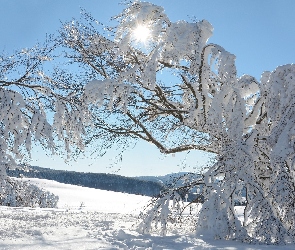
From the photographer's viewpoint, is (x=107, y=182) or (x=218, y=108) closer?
(x=218, y=108)

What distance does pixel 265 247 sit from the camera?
4617 millimetres

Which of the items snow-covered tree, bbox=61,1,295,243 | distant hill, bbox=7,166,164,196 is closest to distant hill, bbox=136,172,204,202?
snow-covered tree, bbox=61,1,295,243

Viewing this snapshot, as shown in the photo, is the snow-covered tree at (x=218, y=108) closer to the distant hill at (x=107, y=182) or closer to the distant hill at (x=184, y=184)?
the distant hill at (x=184, y=184)

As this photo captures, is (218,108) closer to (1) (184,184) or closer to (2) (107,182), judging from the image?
(1) (184,184)

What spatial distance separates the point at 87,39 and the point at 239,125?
4.94 m

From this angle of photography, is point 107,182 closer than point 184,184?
No

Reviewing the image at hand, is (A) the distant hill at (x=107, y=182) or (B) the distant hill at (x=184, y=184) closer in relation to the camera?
(B) the distant hill at (x=184, y=184)

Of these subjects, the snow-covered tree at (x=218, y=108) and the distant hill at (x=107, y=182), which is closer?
the snow-covered tree at (x=218, y=108)

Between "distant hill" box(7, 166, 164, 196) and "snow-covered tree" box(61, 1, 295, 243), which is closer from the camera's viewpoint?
"snow-covered tree" box(61, 1, 295, 243)

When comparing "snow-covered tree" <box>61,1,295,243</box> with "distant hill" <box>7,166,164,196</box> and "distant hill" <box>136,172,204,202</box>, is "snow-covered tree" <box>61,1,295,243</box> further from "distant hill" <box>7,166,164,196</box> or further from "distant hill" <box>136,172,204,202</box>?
"distant hill" <box>7,166,164,196</box>

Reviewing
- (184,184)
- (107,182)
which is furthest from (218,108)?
(107,182)

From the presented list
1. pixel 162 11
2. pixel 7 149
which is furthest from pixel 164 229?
pixel 162 11

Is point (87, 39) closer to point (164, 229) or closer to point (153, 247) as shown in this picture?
point (164, 229)

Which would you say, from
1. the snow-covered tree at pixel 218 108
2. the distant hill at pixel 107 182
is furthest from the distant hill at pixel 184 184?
the distant hill at pixel 107 182
